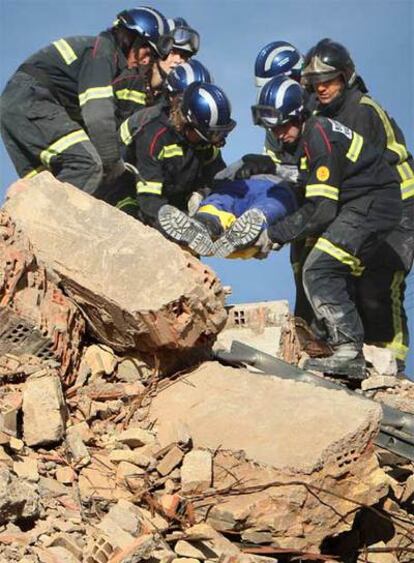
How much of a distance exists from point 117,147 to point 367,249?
81.3 inches

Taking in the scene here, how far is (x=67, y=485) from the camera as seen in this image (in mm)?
5441

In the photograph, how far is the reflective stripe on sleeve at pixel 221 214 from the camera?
8.56 m

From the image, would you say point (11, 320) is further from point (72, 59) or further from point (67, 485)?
point (72, 59)

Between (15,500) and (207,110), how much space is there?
4.39 meters

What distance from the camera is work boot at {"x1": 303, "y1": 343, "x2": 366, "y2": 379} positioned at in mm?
8211

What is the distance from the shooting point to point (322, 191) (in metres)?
8.55

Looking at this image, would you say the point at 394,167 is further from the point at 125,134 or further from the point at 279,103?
the point at 125,134

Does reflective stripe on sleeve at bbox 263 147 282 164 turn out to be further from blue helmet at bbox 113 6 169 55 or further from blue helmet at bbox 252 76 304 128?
blue helmet at bbox 113 6 169 55

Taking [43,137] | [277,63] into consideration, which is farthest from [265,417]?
[277,63]

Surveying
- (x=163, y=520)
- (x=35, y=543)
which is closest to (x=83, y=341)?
(x=163, y=520)

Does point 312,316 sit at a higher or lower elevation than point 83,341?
lower

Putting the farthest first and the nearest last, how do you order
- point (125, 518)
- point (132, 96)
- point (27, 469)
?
point (132, 96), point (27, 469), point (125, 518)

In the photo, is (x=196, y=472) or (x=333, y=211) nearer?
(x=196, y=472)

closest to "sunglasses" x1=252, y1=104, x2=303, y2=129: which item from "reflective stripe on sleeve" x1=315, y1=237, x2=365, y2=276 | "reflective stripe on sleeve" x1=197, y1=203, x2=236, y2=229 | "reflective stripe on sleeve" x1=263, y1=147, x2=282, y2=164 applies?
"reflective stripe on sleeve" x1=263, y1=147, x2=282, y2=164
